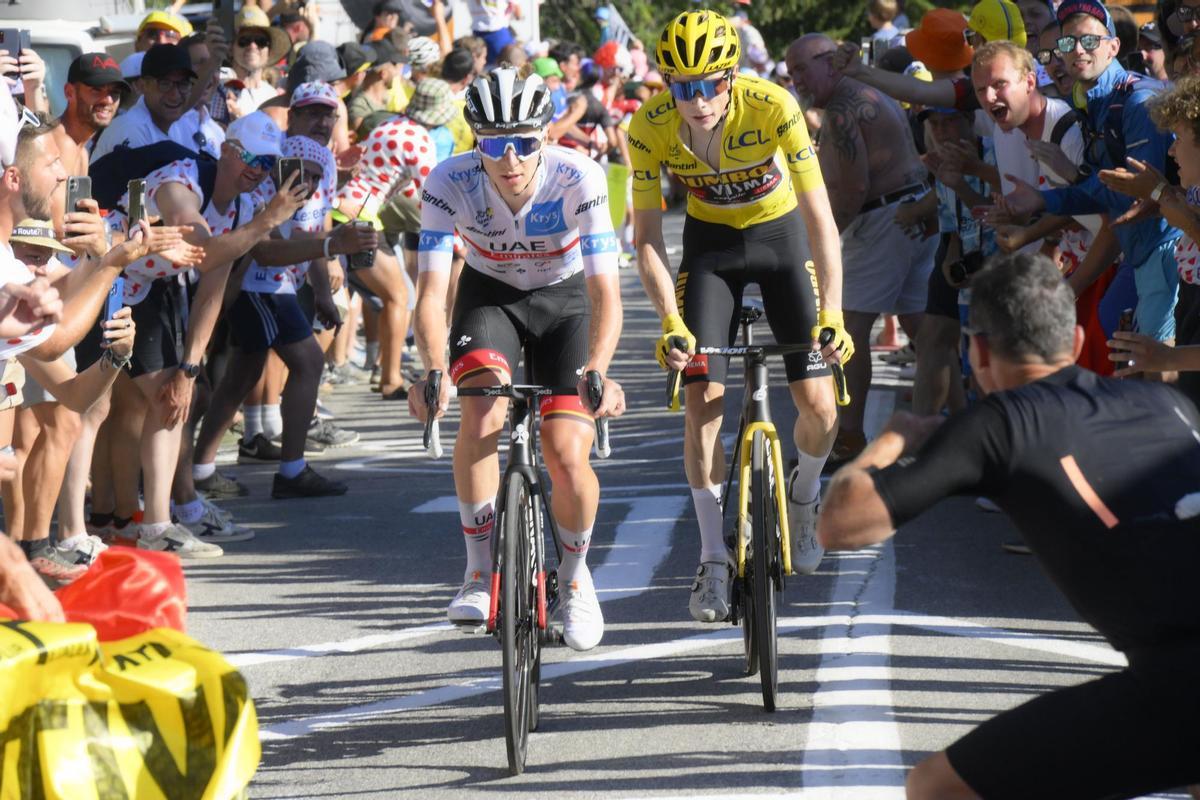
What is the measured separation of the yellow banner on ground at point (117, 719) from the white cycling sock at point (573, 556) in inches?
101

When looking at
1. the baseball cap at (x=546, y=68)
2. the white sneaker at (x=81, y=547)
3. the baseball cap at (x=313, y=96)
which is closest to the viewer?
the white sneaker at (x=81, y=547)

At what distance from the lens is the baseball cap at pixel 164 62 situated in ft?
30.9

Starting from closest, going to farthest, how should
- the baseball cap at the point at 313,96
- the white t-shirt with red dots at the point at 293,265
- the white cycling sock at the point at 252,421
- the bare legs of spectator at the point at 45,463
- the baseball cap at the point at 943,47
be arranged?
the bare legs of spectator at the point at 45,463
the white t-shirt with red dots at the point at 293,265
the baseball cap at the point at 313,96
the baseball cap at the point at 943,47
the white cycling sock at the point at 252,421

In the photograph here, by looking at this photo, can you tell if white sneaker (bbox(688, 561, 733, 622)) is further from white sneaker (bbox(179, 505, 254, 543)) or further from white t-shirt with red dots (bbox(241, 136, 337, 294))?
white t-shirt with red dots (bbox(241, 136, 337, 294))

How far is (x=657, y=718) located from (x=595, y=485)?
2.91ft

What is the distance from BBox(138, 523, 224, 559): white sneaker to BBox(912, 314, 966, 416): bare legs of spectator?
13.1 ft

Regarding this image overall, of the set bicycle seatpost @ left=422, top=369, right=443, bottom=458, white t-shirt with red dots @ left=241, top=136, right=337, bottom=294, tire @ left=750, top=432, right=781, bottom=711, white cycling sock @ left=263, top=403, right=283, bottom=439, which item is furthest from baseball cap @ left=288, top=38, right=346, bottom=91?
tire @ left=750, top=432, right=781, bottom=711

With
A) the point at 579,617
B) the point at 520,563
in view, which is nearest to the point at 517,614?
the point at 520,563

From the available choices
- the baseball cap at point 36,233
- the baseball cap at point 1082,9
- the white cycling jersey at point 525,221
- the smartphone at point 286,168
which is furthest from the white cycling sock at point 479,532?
the baseball cap at point 1082,9

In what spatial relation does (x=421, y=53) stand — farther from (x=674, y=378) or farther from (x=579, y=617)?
(x=579, y=617)

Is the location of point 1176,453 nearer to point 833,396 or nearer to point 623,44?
point 833,396

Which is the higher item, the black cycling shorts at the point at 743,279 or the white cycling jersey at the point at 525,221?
the white cycling jersey at the point at 525,221

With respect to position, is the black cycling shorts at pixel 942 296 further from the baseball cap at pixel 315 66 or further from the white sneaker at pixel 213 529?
the baseball cap at pixel 315 66

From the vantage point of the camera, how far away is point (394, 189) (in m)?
13.1
